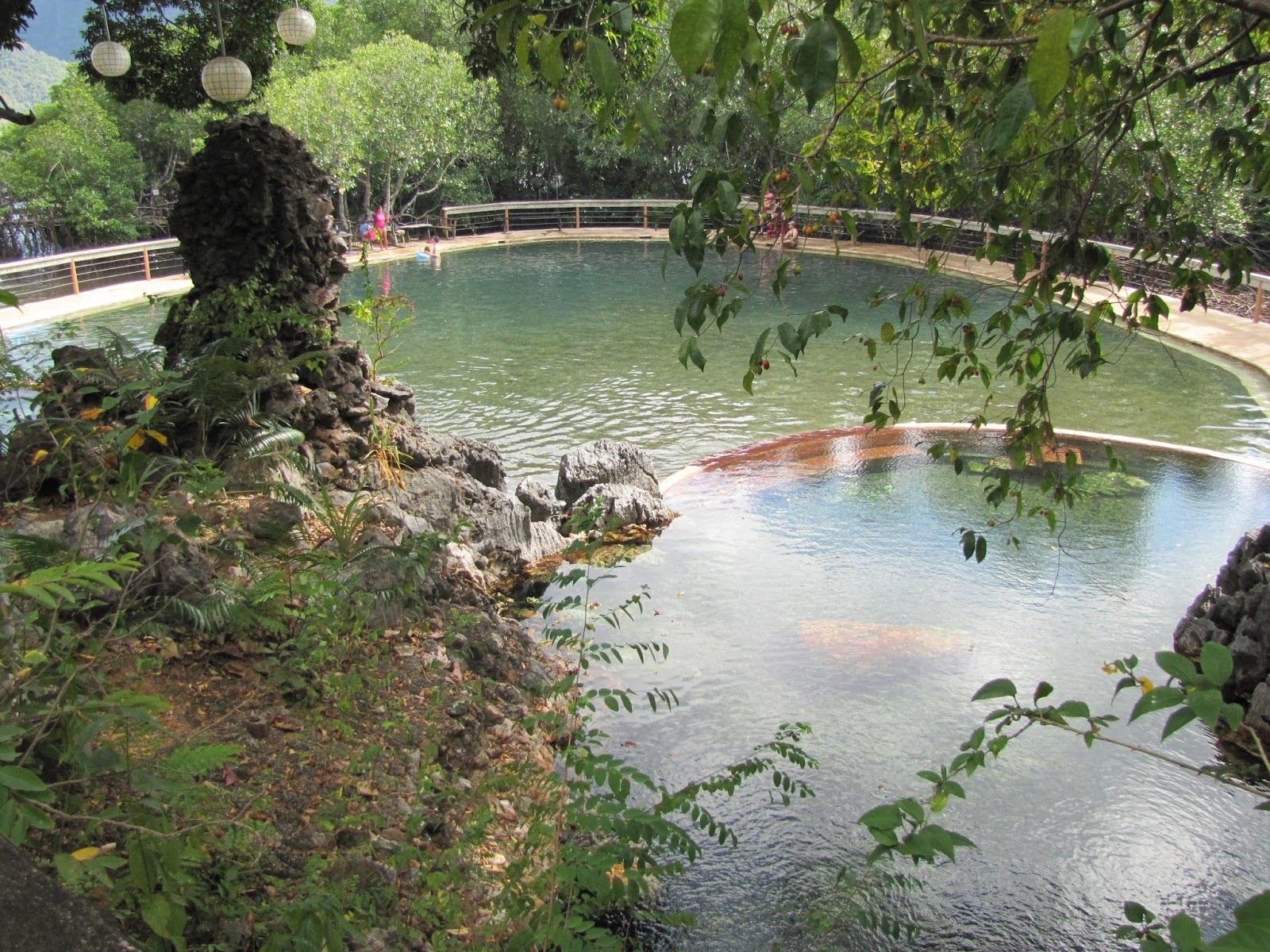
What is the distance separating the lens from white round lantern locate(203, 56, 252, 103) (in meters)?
7.14

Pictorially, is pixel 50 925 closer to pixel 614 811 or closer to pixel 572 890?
pixel 572 890

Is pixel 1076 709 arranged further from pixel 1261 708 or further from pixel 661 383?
pixel 661 383

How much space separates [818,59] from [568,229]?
76.6ft

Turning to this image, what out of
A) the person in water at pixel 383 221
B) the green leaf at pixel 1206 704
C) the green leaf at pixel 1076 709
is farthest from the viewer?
the person in water at pixel 383 221

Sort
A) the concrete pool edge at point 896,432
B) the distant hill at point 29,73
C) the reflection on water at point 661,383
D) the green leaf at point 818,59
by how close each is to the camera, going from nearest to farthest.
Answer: the green leaf at point 818,59 < the concrete pool edge at point 896,432 < the reflection on water at point 661,383 < the distant hill at point 29,73

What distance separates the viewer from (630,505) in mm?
7062

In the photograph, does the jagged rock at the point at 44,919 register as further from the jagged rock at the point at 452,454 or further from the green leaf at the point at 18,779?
the jagged rock at the point at 452,454

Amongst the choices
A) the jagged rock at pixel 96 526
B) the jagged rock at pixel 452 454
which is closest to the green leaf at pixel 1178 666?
the jagged rock at pixel 96 526

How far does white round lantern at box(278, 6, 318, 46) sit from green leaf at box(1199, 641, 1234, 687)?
7.67m

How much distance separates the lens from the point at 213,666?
3.98m

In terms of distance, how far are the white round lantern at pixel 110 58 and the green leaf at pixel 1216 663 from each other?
8.07m

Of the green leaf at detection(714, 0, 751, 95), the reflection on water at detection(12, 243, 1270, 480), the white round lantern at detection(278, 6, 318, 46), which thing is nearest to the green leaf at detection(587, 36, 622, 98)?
the green leaf at detection(714, 0, 751, 95)

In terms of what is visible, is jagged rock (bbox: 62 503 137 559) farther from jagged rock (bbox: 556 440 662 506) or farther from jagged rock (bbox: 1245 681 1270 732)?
jagged rock (bbox: 1245 681 1270 732)

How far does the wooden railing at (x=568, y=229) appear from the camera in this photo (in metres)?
3.34
